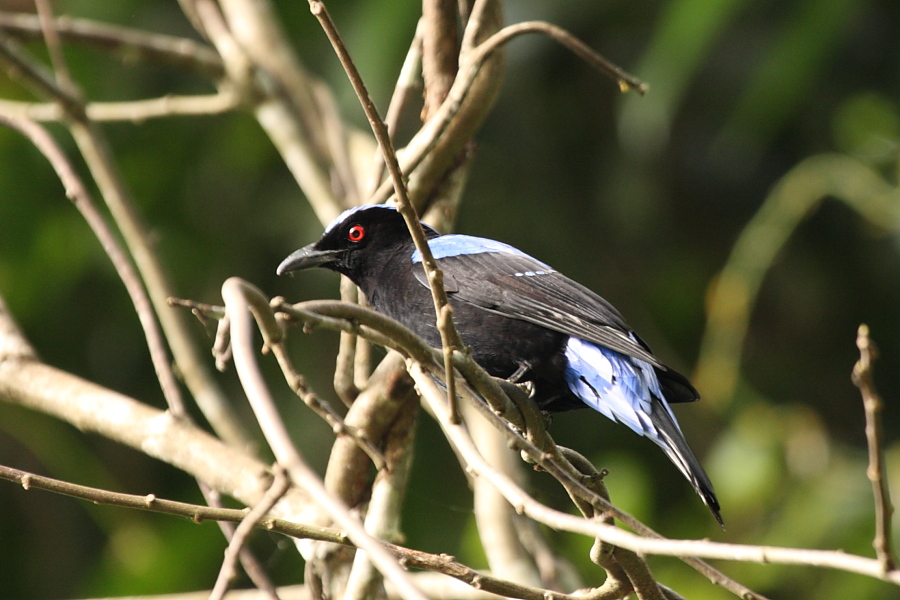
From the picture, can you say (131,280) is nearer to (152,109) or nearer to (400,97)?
(400,97)

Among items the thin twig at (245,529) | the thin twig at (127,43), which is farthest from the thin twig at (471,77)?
the thin twig at (245,529)

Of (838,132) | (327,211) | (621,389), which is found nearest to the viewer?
(621,389)

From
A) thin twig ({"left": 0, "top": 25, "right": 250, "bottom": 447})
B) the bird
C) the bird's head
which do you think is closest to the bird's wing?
the bird

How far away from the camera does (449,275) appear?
3.47 m

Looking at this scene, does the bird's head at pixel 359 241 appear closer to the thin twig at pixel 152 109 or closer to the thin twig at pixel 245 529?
the thin twig at pixel 152 109

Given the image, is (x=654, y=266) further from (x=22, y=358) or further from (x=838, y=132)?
(x=22, y=358)

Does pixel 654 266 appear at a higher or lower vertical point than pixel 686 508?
higher

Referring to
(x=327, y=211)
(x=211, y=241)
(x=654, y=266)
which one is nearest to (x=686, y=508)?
(x=654, y=266)

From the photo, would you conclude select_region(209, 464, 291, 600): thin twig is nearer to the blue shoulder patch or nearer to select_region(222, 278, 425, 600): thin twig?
select_region(222, 278, 425, 600): thin twig

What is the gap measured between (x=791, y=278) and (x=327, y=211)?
15.1 ft

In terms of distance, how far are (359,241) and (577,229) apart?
4.34 meters

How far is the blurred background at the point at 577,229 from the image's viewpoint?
6258 millimetres

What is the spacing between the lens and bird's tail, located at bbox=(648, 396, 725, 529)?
8.70 ft

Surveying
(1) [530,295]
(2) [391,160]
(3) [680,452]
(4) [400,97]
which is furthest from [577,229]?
(2) [391,160]
